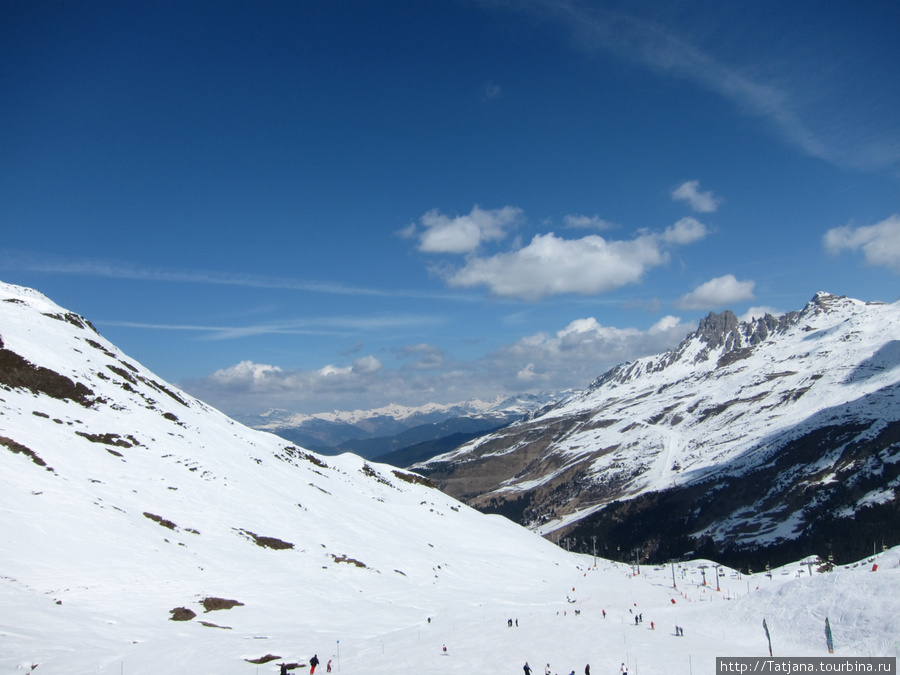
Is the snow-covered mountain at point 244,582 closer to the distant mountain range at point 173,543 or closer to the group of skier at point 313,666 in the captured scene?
the distant mountain range at point 173,543

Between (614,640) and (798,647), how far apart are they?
15.7 m

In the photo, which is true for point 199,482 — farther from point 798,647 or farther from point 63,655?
point 798,647

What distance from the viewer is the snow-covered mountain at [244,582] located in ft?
128

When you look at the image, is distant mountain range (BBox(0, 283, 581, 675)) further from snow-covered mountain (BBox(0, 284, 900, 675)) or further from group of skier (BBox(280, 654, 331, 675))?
group of skier (BBox(280, 654, 331, 675))

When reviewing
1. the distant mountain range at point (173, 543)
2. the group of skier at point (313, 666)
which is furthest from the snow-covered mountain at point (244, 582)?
the group of skier at point (313, 666)

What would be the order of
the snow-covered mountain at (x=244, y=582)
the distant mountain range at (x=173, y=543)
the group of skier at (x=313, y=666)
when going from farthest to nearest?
the snow-covered mountain at (x=244, y=582) → the distant mountain range at (x=173, y=543) → the group of skier at (x=313, y=666)

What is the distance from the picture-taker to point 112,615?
40.2 metres

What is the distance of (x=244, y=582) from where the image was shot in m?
55.4

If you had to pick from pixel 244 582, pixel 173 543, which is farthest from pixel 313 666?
pixel 173 543

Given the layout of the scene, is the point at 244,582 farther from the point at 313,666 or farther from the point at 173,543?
the point at 313,666

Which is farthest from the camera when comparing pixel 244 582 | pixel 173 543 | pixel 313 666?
pixel 173 543

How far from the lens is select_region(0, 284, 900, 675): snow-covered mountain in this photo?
39.0m

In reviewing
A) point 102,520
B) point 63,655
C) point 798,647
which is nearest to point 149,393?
point 102,520

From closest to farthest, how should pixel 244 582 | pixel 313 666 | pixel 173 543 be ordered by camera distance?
pixel 313 666 → pixel 244 582 → pixel 173 543
